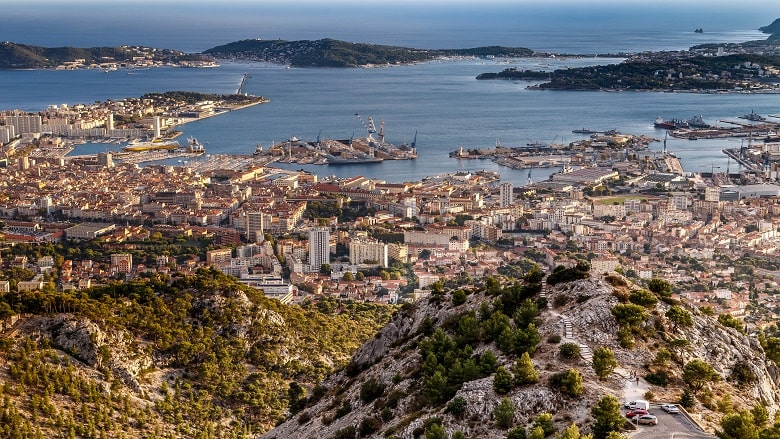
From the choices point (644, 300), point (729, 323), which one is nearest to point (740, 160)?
point (729, 323)

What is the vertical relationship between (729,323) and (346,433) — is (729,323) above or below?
above

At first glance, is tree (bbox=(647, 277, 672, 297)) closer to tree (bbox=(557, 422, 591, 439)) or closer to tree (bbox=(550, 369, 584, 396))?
tree (bbox=(550, 369, 584, 396))

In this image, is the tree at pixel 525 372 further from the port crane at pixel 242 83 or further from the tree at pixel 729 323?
the port crane at pixel 242 83

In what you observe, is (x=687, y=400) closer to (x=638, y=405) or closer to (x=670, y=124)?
(x=638, y=405)

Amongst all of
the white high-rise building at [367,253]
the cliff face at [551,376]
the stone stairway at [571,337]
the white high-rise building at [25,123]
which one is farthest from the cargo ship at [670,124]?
Result: the stone stairway at [571,337]

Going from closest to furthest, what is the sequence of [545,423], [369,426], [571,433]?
[571,433] → [545,423] → [369,426]

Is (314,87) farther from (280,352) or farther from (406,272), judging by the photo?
(280,352)

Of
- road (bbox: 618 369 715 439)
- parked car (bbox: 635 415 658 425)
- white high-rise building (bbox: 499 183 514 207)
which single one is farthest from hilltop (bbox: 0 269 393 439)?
white high-rise building (bbox: 499 183 514 207)
